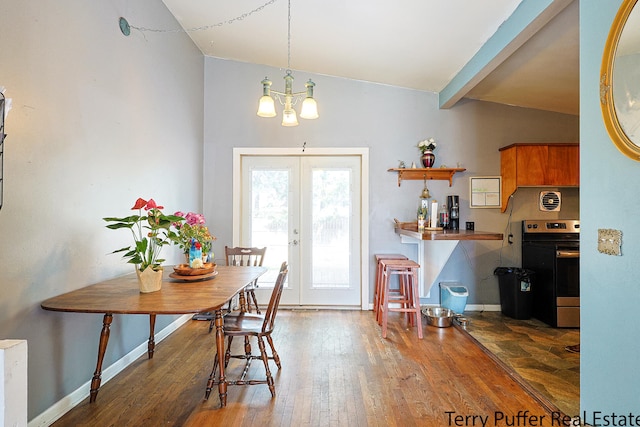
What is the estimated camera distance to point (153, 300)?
1979mm

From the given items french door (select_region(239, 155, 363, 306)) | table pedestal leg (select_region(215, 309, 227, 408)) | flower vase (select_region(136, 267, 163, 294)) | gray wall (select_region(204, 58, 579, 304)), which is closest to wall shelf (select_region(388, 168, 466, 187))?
gray wall (select_region(204, 58, 579, 304))

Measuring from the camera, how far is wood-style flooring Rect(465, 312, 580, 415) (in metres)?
2.36

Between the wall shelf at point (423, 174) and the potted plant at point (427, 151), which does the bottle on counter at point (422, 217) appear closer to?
the wall shelf at point (423, 174)

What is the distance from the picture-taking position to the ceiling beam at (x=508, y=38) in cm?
221

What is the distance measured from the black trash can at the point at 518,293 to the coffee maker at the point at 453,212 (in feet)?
2.48

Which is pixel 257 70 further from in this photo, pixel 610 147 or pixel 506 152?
pixel 610 147

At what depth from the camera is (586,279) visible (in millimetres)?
1807

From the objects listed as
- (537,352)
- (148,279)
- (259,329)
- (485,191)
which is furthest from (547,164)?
(148,279)

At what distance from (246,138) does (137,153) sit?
5.49 feet

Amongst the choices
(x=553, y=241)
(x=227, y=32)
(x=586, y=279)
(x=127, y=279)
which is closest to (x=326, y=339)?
(x=127, y=279)

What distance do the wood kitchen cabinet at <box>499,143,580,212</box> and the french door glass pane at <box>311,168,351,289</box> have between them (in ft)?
6.36

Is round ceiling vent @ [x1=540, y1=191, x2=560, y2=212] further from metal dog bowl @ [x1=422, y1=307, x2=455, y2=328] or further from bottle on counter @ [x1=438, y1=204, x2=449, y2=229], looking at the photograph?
metal dog bowl @ [x1=422, y1=307, x2=455, y2=328]

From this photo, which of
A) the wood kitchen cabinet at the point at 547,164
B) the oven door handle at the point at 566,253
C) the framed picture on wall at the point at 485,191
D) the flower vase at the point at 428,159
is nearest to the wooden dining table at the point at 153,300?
the flower vase at the point at 428,159

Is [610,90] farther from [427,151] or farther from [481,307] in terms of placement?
[481,307]
